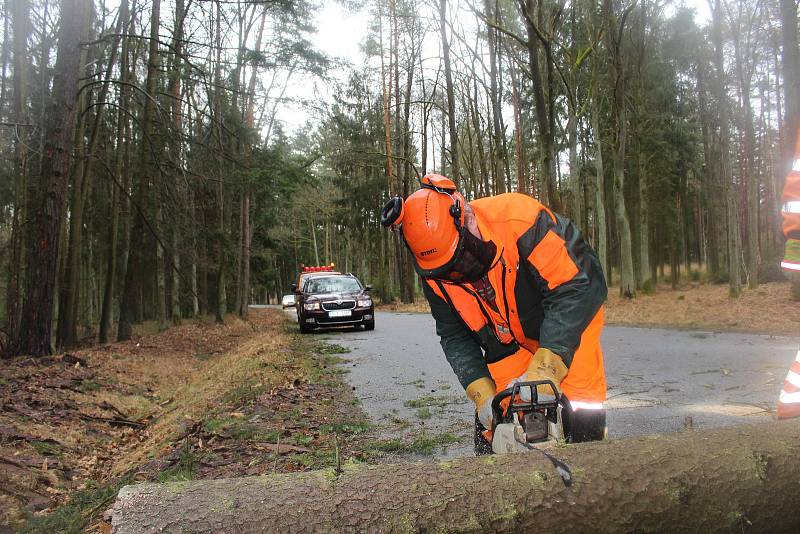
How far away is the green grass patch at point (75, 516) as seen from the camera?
2.86m

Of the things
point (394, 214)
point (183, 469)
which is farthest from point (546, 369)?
point (183, 469)

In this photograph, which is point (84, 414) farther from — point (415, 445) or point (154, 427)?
point (415, 445)

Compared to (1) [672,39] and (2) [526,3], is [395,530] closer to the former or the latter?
(2) [526,3]

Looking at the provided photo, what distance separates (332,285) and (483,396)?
13521mm

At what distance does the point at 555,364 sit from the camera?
2309mm

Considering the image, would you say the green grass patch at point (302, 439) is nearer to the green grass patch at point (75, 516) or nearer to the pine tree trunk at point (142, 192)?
the green grass patch at point (75, 516)

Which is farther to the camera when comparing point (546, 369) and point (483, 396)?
A: point (483, 396)

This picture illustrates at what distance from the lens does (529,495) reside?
168cm

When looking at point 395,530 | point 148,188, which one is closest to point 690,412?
point 395,530

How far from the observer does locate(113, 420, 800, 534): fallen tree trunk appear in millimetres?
1594

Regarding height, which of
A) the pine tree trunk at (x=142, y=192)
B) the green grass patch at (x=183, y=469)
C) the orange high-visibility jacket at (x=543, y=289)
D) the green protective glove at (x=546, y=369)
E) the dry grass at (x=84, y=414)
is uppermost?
the pine tree trunk at (x=142, y=192)

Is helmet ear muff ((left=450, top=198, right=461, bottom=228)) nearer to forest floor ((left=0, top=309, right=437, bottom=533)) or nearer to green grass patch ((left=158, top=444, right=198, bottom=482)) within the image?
forest floor ((left=0, top=309, right=437, bottom=533))

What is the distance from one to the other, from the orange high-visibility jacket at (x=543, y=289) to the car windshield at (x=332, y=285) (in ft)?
43.0

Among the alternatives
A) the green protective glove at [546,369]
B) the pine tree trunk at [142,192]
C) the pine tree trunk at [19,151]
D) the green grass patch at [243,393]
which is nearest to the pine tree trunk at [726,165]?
the green grass patch at [243,393]
